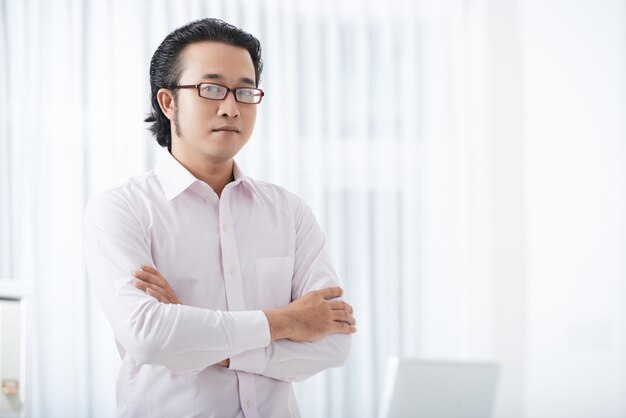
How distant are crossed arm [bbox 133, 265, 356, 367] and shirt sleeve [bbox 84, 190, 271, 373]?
26 millimetres

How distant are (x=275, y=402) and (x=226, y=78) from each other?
81 centimetres

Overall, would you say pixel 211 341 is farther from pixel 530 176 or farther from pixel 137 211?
pixel 530 176

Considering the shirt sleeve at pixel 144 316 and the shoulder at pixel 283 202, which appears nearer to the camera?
the shirt sleeve at pixel 144 316

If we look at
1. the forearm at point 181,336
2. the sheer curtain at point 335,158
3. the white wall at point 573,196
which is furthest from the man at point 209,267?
the white wall at point 573,196

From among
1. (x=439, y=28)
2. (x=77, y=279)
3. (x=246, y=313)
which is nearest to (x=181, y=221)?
(x=246, y=313)

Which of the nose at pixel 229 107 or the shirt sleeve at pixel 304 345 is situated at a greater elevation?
the nose at pixel 229 107

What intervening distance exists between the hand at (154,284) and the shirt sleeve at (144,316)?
0.02m

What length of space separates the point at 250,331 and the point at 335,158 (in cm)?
206

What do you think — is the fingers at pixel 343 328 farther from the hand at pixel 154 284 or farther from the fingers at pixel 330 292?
the hand at pixel 154 284

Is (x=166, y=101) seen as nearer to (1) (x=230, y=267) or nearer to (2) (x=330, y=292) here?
(1) (x=230, y=267)

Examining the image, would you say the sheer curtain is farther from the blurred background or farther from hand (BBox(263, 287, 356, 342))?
hand (BBox(263, 287, 356, 342))

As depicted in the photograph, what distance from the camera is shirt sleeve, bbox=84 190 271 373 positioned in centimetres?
158

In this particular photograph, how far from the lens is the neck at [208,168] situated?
189cm

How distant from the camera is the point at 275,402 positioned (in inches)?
69.6
